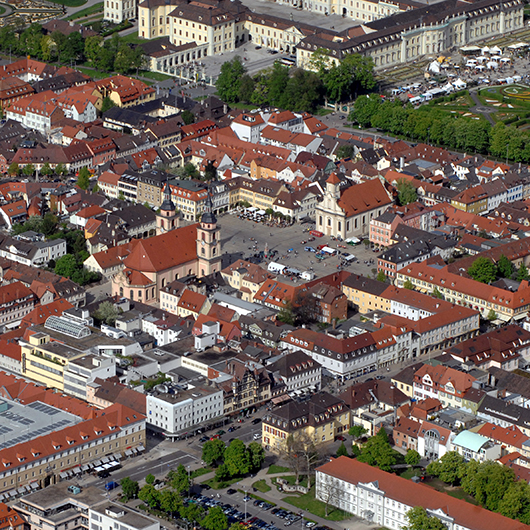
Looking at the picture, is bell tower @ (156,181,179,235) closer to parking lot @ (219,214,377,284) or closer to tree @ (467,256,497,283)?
parking lot @ (219,214,377,284)

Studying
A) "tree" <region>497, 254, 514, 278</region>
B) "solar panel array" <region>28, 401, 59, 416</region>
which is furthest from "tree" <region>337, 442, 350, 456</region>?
"tree" <region>497, 254, 514, 278</region>

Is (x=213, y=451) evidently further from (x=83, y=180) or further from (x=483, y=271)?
(x=83, y=180)

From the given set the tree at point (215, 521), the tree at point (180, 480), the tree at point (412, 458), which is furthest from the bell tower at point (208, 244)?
the tree at point (215, 521)

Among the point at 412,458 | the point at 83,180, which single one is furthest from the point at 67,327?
the point at 83,180

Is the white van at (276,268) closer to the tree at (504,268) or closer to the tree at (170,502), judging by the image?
the tree at (504,268)

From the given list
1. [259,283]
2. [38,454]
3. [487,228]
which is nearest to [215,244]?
[259,283]

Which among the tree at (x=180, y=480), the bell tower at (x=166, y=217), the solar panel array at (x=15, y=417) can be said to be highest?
the bell tower at (x=166, y=217)

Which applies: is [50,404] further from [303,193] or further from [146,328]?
[303,193]
